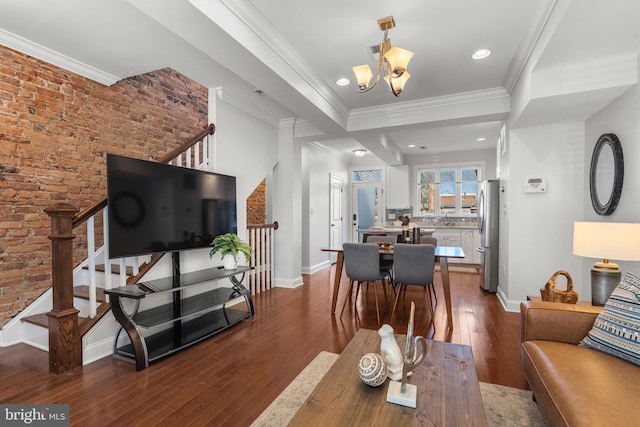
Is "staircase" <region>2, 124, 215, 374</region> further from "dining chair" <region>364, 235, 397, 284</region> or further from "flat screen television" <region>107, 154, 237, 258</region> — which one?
"dining chair" <region>364, 235, 397, 284</region>

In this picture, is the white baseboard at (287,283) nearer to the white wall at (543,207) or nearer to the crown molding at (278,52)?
the crown molding at (278,52)

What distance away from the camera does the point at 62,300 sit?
2385 millimetres

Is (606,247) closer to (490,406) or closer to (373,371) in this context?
(490,406)

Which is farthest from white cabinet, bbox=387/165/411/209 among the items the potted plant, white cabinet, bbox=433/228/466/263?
the potted plant

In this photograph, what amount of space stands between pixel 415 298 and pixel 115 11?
4.53m

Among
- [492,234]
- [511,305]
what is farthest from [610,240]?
[492,234]

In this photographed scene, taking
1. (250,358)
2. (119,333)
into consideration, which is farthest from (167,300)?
(250,358)

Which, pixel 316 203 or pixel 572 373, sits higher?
pixel 316 203

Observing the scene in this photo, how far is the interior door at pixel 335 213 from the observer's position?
293 inches

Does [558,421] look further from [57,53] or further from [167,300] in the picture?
[57,53]

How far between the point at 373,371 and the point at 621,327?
139cm

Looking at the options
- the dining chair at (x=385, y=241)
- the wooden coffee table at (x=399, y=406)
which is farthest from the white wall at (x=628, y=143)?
the dining chair at (x=385, y=241)

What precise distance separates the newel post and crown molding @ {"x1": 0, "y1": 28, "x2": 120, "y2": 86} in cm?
165

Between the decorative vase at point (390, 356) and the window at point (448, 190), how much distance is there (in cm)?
708
